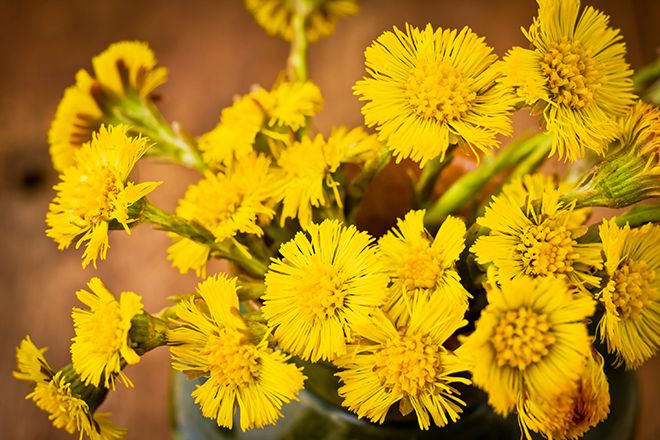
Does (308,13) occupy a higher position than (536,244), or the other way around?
(308,13)

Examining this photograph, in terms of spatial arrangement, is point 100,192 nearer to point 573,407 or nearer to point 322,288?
point 322,288

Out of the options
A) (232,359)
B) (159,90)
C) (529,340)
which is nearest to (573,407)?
(529,340)

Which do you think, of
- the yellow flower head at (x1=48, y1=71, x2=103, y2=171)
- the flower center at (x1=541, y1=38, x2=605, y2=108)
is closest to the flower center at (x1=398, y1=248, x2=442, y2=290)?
the flower center at (x1=541, y1=38, x2=605, y2=108)

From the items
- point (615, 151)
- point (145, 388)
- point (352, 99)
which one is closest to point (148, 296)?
point (145, 388)

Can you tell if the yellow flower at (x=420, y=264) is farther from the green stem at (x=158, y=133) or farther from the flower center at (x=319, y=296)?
the green stem at (x=158, y=133)

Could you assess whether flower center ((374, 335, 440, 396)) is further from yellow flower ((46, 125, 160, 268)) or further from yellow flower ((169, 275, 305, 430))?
yellow flower ((46, 125, 160, 268))

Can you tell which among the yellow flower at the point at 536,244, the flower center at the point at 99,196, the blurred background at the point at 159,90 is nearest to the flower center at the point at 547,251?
the yellow flower at the point at 536,244
